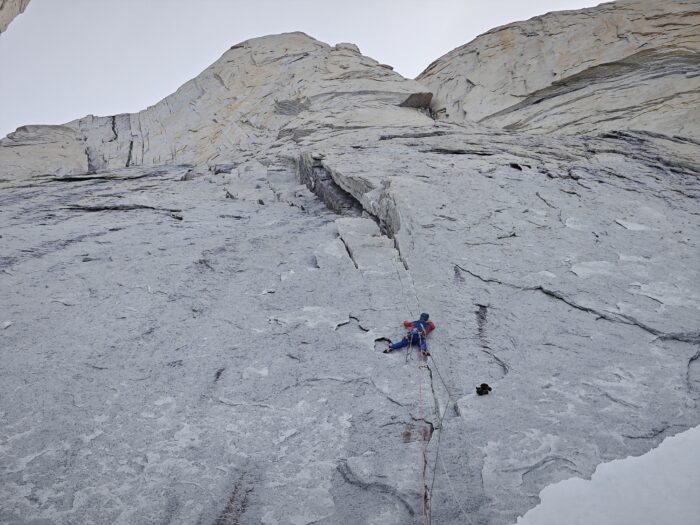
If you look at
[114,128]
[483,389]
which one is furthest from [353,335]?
[114,128]

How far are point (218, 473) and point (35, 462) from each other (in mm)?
1372

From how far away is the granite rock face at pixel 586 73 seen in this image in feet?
40.7

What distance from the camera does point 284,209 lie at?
911 cm

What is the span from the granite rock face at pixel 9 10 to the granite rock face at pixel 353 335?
358cm

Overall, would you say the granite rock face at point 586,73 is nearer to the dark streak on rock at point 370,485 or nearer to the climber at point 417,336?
the climber at point 417,336

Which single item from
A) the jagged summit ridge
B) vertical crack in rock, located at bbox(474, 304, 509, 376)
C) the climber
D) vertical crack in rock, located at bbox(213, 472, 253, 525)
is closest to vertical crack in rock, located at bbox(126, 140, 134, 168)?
the jagged summit ridge

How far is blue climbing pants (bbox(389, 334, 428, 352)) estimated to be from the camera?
4.71 m

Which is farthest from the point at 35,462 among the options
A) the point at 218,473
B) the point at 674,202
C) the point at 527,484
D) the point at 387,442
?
the point at 674,202

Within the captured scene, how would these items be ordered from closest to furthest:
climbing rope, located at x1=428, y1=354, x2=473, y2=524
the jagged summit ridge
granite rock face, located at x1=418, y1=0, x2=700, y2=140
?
climbing rope, located at x1=428, y1=354, x2=473, y2=524 → granite rock face, located at x1=418, y1=0, x2=700, y2=140 → the jagged summit ridge

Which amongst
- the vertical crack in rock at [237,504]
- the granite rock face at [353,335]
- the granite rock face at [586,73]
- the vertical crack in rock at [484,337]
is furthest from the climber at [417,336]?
the granite rock face at [586,73]

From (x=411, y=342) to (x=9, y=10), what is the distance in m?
11.6

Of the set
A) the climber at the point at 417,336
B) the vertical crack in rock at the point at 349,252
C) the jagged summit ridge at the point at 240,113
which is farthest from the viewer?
the jagged summit ridge at the point at 240,113

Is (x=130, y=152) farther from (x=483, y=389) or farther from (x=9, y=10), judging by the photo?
(x=483, y=389)

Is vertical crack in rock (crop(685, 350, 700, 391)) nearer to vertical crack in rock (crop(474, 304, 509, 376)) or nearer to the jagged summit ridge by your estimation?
vertical crack in rock (crop(474, 304, 509, 376))
